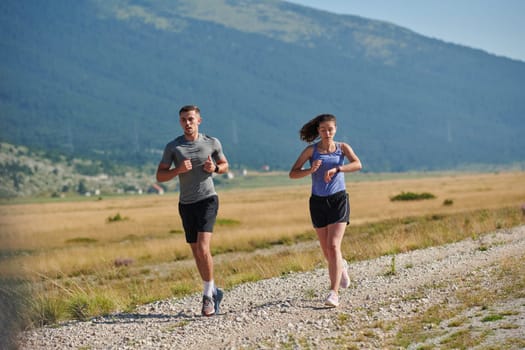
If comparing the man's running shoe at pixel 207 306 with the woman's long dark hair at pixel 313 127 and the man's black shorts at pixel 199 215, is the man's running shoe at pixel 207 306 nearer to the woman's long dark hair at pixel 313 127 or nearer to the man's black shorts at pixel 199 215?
the man's black shorts at pixel 199 215

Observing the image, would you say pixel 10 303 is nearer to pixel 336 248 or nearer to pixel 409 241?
pixel 336 248

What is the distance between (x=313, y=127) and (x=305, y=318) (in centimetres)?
219

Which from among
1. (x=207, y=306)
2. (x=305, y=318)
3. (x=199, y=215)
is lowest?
(x=305, y=318)

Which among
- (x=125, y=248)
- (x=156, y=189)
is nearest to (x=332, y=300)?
(x=125, y=248)

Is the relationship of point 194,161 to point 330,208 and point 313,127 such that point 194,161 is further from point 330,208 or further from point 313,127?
point 330,208

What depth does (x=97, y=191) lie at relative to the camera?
619 ft

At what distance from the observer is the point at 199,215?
940 centimetres

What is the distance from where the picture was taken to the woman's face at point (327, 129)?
951 centimetres

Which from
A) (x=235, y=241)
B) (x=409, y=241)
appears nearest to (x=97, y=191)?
(x=235, y=241)

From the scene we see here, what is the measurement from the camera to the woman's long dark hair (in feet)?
31.8

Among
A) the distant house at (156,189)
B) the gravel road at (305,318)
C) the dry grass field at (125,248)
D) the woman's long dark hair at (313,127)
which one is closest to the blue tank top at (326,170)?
the woman's long dark hair at (313,127)

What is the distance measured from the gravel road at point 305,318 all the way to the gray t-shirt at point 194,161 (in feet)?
4.65

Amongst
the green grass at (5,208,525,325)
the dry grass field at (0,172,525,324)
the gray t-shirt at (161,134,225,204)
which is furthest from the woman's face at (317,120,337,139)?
the dry grass field at (0,172,525,324)

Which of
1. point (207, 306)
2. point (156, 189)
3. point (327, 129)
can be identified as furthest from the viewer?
point (156, 189)
